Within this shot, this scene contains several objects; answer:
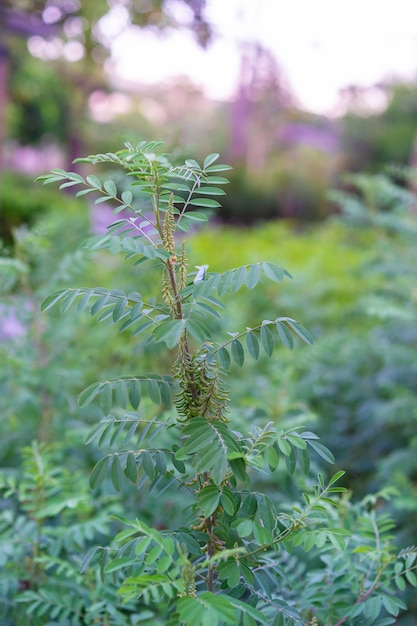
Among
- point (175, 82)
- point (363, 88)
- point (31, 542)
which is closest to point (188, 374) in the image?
point (31, 542)

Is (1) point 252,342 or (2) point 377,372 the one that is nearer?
(1) point 252,342

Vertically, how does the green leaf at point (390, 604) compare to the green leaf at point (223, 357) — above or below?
below

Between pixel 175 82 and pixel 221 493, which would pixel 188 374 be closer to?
pixel 221 493

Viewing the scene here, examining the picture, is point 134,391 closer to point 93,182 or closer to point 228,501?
point 228,501

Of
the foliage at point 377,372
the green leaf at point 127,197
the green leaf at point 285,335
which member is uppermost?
the green leaf at point 127,197

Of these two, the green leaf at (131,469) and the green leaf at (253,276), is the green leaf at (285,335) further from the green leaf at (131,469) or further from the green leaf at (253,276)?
the green leaf at (131,469)

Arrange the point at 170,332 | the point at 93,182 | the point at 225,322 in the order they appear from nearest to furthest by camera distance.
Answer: the point at 170,332
the point at 93,182
the point at 225,322

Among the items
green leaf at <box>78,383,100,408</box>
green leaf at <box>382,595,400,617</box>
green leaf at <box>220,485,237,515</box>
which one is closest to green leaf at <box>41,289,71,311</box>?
green leaf at <box>78,383,100,408</box>

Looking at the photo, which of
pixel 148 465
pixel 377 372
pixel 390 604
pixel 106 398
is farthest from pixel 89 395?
pixel 377 372

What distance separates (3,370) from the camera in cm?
192

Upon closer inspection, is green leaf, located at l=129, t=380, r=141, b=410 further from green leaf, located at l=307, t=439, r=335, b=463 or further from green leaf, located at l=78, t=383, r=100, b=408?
green leaf, located at l=307, t=439, r=335, b=463

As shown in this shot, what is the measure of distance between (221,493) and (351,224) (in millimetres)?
2729

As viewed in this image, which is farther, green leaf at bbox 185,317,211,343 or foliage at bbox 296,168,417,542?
foliage at bbox 296,168,417,542

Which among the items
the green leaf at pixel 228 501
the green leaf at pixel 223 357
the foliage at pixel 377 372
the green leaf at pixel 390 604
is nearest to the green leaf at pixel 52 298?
the green leaf at pixel 223 357
